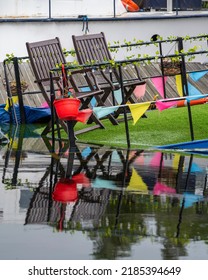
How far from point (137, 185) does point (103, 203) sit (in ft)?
3.79

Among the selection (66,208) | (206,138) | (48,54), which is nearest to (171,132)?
(206,138)

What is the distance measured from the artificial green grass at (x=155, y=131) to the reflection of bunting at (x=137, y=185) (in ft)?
10.0

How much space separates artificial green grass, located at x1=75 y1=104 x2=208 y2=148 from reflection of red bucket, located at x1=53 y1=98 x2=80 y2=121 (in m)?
1.39

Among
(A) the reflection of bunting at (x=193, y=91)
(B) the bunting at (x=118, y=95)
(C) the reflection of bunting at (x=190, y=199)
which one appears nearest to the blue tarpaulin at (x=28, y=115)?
(B) the bunting at (x=118, y=95)

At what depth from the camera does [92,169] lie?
14094 mm

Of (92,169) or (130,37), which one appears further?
(130,37)

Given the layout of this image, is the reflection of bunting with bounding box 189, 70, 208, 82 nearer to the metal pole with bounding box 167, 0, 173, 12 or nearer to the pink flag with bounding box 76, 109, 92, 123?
the pink flag with bounding box 76, 109, 92, 123

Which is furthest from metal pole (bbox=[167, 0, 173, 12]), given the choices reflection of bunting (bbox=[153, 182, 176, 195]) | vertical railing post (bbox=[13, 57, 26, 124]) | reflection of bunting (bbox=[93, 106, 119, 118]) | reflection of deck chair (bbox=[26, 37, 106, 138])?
reflection of bunting (bbox=[153, 182, 176, 195])

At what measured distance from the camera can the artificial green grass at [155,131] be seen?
55.2ft

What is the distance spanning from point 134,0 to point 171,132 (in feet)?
35.8

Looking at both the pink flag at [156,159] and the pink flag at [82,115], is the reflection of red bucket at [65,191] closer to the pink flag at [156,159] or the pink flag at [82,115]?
the pink flag at [156,159]

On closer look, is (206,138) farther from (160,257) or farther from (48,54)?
(160,257)

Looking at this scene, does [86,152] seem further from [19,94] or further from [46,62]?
[19,94]

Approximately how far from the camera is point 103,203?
1166cm
